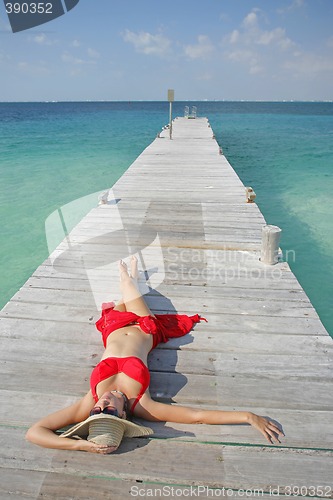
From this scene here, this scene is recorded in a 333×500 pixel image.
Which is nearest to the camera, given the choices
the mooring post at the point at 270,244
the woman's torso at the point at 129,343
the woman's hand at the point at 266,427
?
the woman's hand at the point at 266,427

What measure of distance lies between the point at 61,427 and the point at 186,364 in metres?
1.21

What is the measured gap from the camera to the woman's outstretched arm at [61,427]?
2.24 meters

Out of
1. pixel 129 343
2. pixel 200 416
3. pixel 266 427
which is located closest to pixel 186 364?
pixel 129 343

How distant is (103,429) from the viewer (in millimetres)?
2223

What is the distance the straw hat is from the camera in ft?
7.19

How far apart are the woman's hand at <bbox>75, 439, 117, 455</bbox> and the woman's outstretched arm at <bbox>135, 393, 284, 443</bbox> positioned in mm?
355

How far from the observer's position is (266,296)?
164 inches

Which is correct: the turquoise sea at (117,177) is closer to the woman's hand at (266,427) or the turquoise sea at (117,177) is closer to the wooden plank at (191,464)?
the woman's hand at (266,427)

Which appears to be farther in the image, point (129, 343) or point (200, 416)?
point (129, 343)

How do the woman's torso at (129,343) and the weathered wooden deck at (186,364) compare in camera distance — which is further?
the woman's torso at (129,343)

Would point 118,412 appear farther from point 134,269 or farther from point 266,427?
point 134,269

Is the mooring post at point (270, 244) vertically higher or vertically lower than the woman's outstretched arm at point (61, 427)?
higher

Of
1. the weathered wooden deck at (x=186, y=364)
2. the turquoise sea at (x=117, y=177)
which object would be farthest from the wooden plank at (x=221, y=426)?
the turquoise sea at (x=117, y=177)

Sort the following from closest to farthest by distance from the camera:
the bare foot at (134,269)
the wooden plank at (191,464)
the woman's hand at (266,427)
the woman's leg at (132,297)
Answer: the wooden plank at (191,464) → the woman's hand at (266,427) → the woman's leg at (132,297) → the bare foot at (134,269)
